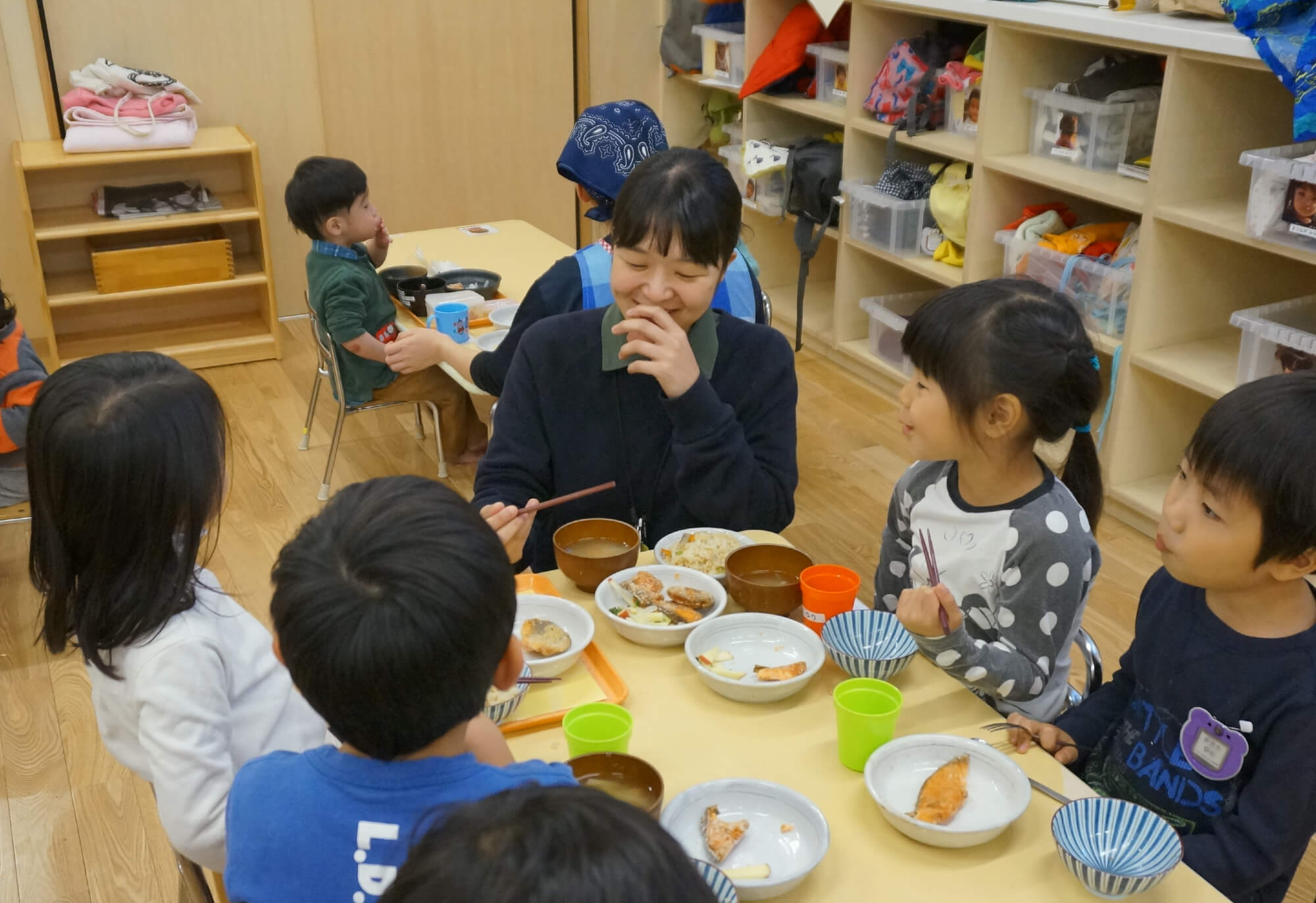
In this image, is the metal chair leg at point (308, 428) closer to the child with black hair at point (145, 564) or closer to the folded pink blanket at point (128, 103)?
the folded pink blanket at point (128, 103)

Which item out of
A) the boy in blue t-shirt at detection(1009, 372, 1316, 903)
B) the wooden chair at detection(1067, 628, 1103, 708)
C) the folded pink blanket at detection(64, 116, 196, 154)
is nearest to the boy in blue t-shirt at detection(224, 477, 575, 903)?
the boy in blue t-shirt at detection(1009, 372, 1316, 903)

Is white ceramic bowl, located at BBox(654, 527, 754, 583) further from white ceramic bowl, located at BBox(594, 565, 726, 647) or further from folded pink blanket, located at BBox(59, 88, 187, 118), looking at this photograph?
folded pink blanket, located at BBox(59, 88, 187, 118)

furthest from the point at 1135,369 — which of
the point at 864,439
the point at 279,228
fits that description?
the point at 279,228

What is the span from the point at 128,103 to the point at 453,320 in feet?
6.78

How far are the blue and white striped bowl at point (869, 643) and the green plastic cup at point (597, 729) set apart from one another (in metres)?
0.28

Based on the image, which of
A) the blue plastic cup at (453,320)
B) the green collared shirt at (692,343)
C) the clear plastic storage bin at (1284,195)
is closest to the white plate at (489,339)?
the blue plastic cup at (453,320)

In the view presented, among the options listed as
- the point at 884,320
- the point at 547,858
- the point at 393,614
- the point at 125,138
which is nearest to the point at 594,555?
the point at 393,614

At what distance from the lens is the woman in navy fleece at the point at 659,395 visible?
1615mm

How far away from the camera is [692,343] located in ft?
5.64

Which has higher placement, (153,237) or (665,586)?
(665,586)

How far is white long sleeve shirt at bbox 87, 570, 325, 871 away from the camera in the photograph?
116 centimetres

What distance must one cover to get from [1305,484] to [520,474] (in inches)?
41.3

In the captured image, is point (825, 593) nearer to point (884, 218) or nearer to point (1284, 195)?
point (1284, 195)

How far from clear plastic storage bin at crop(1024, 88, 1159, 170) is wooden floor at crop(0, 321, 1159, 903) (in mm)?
1002
